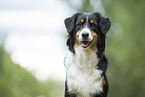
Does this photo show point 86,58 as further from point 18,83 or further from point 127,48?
point 18,83

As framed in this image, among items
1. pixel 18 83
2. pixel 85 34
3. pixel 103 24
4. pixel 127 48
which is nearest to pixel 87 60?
pixel 85 34

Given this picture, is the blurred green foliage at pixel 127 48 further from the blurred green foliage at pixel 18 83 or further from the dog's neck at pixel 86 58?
the blurred green foliage at pixel 18 83

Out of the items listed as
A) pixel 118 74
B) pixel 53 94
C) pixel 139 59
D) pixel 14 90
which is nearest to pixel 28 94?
pixel 14 90

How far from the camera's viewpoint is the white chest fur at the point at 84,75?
5.04 metres

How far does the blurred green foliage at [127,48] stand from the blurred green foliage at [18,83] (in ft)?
51.3

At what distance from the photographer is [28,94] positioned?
33500 mm

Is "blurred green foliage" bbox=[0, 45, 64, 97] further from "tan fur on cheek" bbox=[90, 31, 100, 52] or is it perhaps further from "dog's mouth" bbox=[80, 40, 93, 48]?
"dog's mouth" bbox=[80, 40, 93, 48]

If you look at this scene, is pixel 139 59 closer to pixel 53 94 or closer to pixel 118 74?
pixel 118 74

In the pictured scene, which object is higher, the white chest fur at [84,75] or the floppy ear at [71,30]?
the floppy ear at [71,30]

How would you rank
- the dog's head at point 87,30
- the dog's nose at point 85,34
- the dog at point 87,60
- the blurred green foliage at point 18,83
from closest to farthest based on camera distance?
the dog's nose at point 85,34 → the dog's head at point 87,30 → the dog at point 87,60 → the blurred green foliage at point 18,83

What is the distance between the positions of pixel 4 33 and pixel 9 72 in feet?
17.8

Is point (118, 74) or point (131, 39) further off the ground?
point (131, 39)

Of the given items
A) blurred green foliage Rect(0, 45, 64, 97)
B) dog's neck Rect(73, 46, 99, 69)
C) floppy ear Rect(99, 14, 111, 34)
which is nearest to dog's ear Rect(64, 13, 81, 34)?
dog's neck Rect(73, 46, 99, 69)

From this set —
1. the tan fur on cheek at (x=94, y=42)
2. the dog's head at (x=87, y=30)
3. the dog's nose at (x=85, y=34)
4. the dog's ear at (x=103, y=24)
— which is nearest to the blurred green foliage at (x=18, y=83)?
the dog's head at (x=87, y=30)
